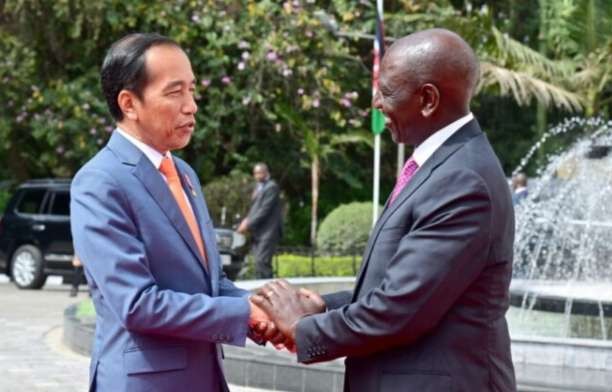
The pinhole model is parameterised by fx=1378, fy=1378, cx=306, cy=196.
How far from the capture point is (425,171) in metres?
3.56

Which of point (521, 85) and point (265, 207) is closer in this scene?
point (265, 207)

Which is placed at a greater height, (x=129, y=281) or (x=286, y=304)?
(x=129, y=281)

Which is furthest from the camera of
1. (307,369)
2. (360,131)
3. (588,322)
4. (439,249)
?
(360,131)

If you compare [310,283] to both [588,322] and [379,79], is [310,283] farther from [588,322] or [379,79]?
[379,79]

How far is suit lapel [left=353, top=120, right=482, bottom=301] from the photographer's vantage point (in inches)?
140

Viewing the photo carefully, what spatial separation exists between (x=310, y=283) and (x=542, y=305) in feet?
14.1

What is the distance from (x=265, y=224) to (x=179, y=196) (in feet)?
44.7

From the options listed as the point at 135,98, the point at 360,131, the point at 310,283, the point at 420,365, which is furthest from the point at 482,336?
the point at 360,131

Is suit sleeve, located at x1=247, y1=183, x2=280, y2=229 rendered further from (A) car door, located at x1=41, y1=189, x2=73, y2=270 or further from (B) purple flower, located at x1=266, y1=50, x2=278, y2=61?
(B) purple flower, located at x1=266, y1=50, x2=278, y2=61

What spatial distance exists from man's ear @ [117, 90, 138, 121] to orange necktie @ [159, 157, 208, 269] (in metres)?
0.17

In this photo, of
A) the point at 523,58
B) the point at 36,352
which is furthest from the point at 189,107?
the point at 523,58

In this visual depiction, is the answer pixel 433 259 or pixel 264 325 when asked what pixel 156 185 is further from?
pixel 433 259

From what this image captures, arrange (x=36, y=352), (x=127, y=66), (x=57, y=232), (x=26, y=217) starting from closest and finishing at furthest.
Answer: (x=127, y=66) < (x=36, y=352) < (x=57, y=232) < (x=26, y=217)

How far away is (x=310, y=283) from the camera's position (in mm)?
15250
